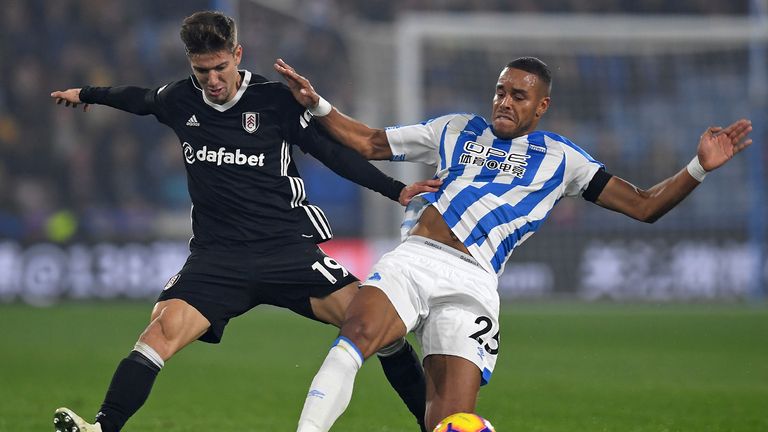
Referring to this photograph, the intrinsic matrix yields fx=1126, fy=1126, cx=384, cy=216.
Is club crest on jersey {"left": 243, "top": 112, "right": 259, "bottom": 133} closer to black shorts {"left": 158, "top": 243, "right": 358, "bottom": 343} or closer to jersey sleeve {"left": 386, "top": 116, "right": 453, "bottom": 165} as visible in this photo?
black shorts {"left": 158, "top": 243, "right": 358, "bottom": 343}

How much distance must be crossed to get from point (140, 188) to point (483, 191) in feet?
41.2

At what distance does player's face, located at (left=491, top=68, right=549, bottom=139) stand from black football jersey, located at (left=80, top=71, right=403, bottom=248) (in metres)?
0.63

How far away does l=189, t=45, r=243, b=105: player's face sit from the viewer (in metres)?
5.56

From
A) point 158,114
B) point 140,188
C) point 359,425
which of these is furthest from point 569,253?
point 158,114

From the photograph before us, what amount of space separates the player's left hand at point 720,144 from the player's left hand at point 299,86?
2.00m

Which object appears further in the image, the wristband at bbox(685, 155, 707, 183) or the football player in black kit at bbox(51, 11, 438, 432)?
the wristband at bbox(685, 155, 707, 183)

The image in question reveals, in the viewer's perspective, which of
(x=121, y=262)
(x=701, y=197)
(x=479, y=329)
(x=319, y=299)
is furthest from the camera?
(x=701, y=197)

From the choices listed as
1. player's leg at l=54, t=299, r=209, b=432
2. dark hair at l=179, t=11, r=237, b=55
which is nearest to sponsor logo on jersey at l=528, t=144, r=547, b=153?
dark hair at l=179, t=11, r=237, b=55

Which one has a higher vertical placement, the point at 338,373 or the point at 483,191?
the point at 483,191

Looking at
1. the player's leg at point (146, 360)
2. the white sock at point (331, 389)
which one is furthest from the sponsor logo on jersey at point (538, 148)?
the player's leg at point (146, 360)

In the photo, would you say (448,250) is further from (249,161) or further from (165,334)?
(165,334)

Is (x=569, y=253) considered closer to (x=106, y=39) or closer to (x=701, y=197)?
(x=701, y=197)

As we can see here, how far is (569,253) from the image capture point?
695 inches

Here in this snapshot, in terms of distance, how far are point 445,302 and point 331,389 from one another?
0.84 metres
